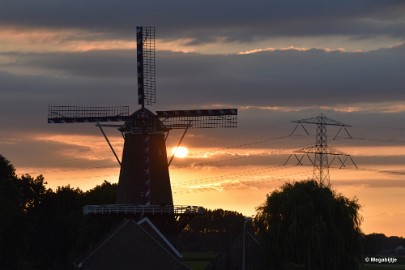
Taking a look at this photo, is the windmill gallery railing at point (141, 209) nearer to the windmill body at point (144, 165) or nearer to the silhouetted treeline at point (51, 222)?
the windmill body at point (144, 165)

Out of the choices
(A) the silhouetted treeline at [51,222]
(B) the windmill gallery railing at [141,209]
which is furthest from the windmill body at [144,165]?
(A) the silhouetted treeline at [51,222]

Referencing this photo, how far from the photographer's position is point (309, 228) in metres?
114

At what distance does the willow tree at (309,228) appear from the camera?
11281cm

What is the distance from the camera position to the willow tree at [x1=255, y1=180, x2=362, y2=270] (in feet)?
370

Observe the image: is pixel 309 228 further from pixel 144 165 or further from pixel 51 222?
pixel 51 222

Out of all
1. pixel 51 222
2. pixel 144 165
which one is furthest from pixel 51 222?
pixel 144 165

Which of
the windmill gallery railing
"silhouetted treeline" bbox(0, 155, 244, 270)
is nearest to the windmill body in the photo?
the windmill gallery railing

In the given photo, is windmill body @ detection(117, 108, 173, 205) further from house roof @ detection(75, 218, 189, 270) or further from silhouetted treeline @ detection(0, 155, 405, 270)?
silhouetted treeline @ detection(0, 155, 405, 270)

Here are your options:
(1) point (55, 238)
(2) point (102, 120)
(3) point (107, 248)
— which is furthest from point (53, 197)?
(3) point (107, 248)

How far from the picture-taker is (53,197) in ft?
539

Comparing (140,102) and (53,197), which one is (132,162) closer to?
(140,102)

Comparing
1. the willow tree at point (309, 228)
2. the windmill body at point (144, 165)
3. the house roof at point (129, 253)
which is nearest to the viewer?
the willow tree at point (309, 228)

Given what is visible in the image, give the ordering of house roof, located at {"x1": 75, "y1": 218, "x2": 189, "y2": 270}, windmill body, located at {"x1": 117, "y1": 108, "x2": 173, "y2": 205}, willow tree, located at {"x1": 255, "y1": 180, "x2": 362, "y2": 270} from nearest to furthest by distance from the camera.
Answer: willow tree, located at {"x1": 255, "y1": 180, "x2": 362, "y2": 270} < house roof, located at {"x1": 75, "y1": 218, "x2": 189, "y2": 270} < windmill body, located at {"x1": 117, "y1": 108, "x2": 173, "y2": 205}

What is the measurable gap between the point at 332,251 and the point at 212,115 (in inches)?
941
